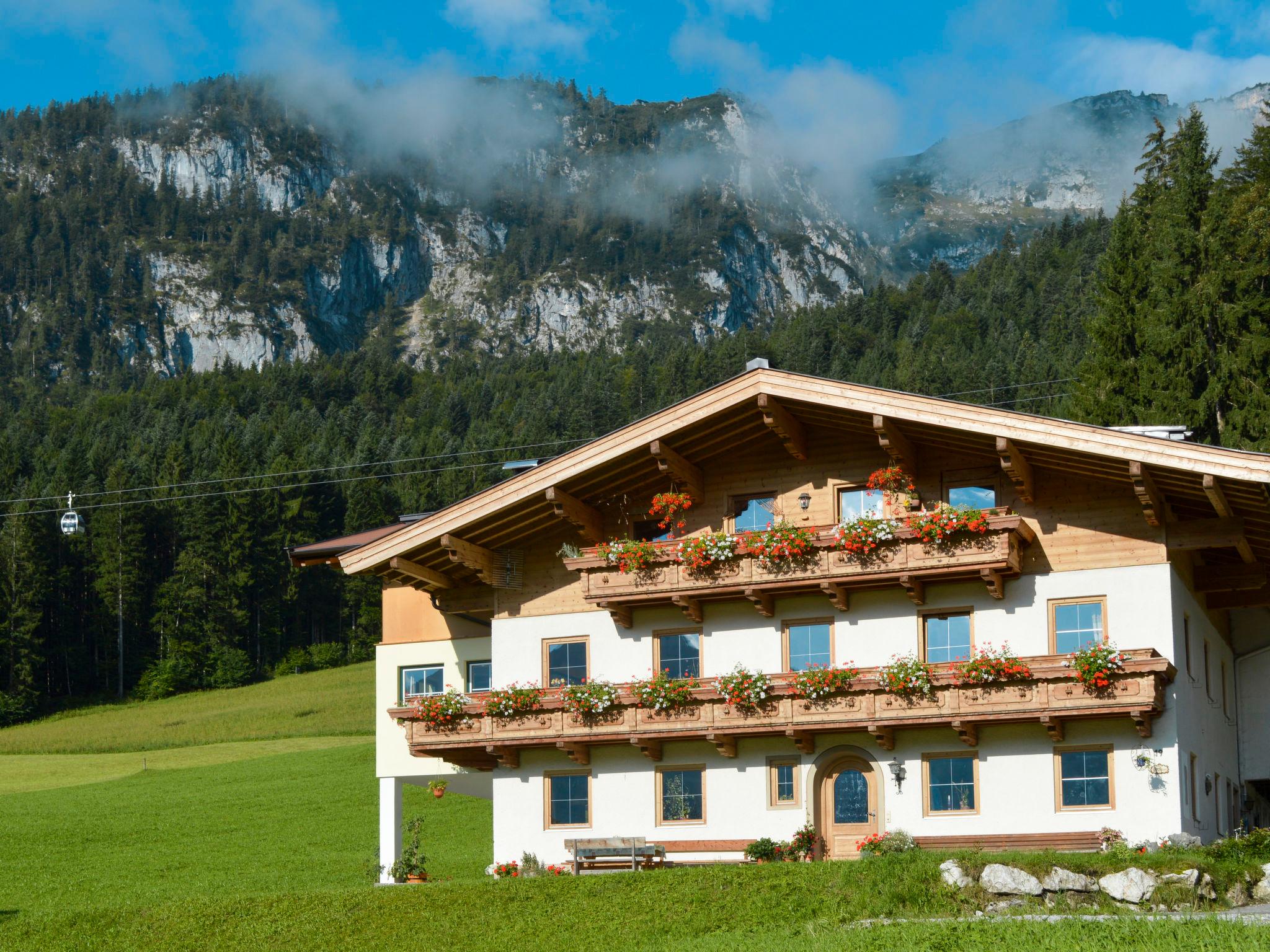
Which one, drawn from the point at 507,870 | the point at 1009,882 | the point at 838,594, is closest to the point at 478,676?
the point at 507,870

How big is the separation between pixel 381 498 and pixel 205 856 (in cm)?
9790

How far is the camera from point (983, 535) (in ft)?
91.2

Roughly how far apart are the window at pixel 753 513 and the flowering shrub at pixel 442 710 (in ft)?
20.6

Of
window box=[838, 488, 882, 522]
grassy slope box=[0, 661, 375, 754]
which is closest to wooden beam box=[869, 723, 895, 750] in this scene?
window box=[838, 488, 882, 522]

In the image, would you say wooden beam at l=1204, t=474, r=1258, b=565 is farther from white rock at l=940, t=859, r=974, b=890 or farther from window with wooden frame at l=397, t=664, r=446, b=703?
window with wooden frame at l=397, t=664, r=446, b=703

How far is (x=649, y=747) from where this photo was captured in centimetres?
3012

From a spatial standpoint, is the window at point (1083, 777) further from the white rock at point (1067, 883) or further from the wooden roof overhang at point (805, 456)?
the white rock at point (1067, 883)

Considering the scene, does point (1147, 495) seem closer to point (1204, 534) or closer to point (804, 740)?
point (1204, 534)

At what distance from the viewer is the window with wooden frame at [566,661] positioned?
→ 104 ft

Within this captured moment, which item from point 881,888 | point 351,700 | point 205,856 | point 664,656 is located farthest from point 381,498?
point 881,888

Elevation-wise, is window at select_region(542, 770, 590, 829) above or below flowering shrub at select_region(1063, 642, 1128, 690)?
below

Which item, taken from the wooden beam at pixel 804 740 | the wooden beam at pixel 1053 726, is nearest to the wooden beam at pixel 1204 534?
the wooden beam at pixel 1053 726

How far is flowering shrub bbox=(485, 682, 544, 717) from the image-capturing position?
30.5 meters

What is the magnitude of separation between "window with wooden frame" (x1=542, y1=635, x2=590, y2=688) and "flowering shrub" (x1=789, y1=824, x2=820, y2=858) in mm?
5484
